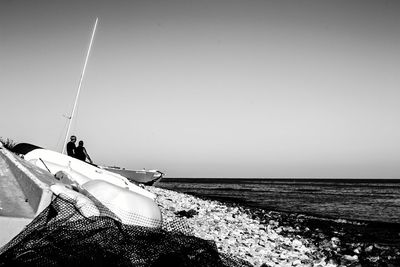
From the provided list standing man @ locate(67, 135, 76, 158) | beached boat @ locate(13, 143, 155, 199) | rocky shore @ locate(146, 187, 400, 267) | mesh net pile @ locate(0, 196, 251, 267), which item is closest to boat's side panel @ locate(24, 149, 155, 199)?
beached boat @ locate(13, 143, 155, 199)

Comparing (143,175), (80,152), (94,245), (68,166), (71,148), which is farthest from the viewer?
(143,175)

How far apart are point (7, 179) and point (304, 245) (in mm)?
8994

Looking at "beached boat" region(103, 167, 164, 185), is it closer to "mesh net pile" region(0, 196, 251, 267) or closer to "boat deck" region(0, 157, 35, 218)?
"boat deck" region(0, 157, 35, 218)

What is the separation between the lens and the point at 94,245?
301 cm

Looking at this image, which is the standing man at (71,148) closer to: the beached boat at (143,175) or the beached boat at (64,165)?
the beached boat at (64,165)

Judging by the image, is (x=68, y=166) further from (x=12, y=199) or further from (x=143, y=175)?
(x=143, y=175)

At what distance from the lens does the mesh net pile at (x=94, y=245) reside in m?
2.71

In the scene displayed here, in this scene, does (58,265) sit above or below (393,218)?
above

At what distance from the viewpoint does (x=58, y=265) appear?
263 centimetres

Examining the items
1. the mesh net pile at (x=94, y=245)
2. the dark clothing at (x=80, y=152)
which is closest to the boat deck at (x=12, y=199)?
the mesh net pile at (x=94, y=245)

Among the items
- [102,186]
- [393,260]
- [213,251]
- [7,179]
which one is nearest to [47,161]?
[7,179]

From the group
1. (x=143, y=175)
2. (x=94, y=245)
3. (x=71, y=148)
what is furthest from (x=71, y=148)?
(x=143, y=175)

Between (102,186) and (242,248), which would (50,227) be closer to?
(102,186)

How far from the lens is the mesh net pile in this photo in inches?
107
